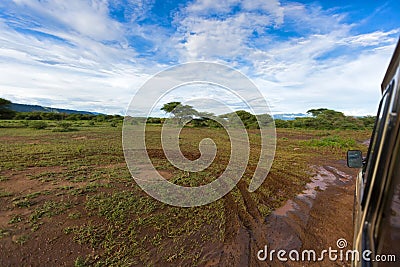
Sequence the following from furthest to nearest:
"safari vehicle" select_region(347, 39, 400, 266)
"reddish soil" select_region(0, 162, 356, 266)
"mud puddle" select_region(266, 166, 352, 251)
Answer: "mud puddle" select_region(266, 166, 352, 251) < "reddish soil" select_region(0, 162, 356, 266) < "safari vehicle" select_region(347, 39, 400, 266)

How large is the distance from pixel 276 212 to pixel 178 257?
65.0 inches

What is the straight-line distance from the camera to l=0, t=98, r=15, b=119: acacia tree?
19188 millimetres

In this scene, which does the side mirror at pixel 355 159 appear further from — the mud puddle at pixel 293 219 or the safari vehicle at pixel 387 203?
the mud puddle at pixel 293 219

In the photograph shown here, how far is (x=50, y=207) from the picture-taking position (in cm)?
326

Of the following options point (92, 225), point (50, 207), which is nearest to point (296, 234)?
point (92, 225)

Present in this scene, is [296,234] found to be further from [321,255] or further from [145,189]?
[145,189]

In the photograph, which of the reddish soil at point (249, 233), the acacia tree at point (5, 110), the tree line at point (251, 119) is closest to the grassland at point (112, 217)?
the reddish soil at point (249, 233)

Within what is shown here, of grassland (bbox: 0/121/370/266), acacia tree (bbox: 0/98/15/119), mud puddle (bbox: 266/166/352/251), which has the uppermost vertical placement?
acacia tree (bbox: 0/98/15/119)

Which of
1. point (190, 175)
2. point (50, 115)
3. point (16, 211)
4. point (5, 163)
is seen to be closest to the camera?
point (16, 211)

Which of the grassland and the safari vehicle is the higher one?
the safari vehicle

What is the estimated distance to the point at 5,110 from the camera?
19859mm

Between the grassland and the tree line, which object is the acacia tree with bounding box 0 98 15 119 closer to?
the tree line

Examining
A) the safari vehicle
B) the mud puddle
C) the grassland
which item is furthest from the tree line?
the safari vehicle

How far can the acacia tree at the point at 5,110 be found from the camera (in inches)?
755
